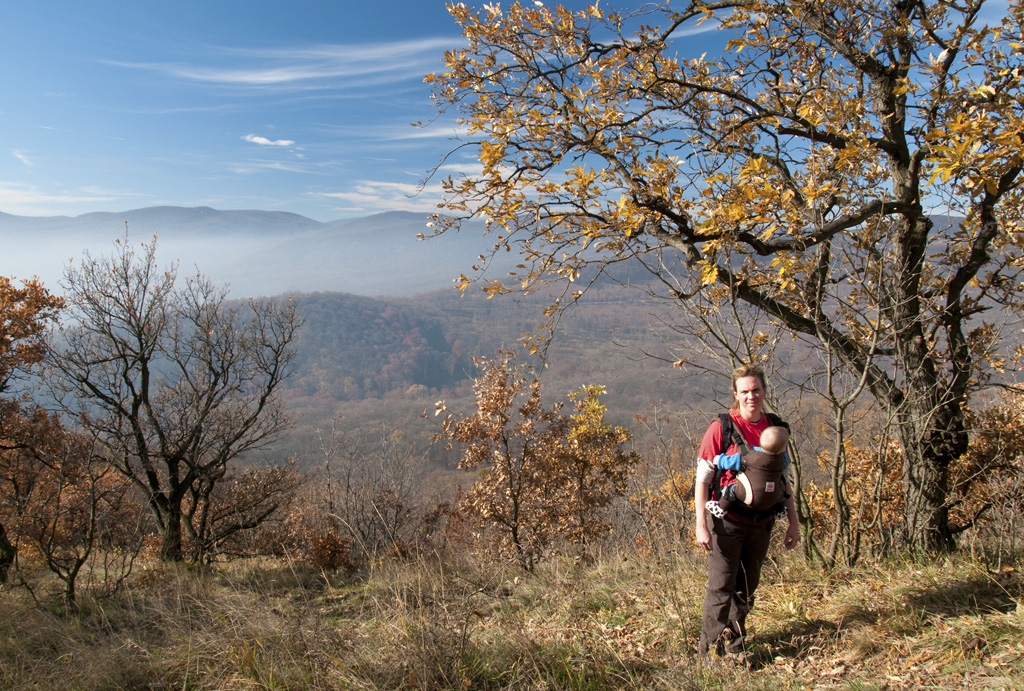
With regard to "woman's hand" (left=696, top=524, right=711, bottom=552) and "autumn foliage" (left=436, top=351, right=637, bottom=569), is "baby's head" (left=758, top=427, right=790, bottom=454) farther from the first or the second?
"autumn foliage" (left=436, top=351, right=637, bottom=569)

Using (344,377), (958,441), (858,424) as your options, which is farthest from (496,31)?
(344,377)

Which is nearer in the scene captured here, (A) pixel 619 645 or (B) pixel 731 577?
(B) pixel 731 577

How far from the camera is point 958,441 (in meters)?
4.58

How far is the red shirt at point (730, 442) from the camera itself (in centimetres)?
292

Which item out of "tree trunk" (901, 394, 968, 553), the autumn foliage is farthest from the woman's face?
the autumn foliage

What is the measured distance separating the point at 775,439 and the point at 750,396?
0.25 meters

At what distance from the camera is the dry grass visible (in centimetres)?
285

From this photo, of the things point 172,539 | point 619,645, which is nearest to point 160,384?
point 172,539

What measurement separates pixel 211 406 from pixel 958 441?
16502 mm

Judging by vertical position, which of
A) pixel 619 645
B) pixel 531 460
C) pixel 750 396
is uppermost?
pixel 750 396

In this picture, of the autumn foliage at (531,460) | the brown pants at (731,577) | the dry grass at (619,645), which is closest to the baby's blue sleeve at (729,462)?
the brown pants at (731,577)

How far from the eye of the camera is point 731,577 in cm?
295

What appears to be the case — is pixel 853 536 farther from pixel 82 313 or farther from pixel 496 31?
pixel 82 313

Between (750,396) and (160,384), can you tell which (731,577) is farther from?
(160,384)
